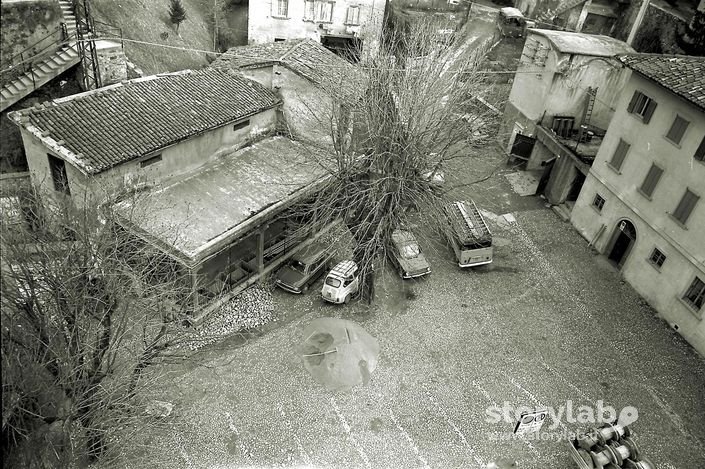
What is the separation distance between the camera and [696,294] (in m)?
22.5

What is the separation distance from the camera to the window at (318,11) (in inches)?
1567

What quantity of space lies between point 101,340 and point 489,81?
3324 cm

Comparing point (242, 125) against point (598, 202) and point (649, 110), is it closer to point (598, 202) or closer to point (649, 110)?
point (598, 202)

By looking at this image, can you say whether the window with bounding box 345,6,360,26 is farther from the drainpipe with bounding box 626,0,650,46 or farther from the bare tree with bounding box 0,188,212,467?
A: the bare tree with bounding box 0,188,212,467

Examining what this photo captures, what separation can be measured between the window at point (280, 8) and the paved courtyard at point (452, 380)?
23.0 metres

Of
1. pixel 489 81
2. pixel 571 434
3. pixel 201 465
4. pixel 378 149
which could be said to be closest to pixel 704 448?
pixel 571 434

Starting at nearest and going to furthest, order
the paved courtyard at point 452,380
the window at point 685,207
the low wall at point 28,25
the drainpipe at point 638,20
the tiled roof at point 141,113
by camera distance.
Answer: the paved courtyard at point 452,380 < the tiled roof at point 141,113 < the window at point 685,207 < the low wall at point 28,25 < the drainpipe at point 638,20

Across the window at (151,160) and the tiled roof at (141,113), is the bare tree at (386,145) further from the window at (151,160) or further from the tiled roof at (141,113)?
the window at (151,160)

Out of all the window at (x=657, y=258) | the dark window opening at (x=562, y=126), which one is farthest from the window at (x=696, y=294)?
the dark window opening at (x=562, y=126)

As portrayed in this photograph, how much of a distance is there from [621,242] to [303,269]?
50.6 feet

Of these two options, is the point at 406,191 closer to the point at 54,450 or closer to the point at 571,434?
the point at 571,434

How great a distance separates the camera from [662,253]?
2384cm

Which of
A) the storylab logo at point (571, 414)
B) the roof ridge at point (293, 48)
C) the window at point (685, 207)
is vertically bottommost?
the storylab logo at point (571, 414)

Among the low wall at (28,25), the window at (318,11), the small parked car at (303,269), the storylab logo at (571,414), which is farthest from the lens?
the window at (318,11)
